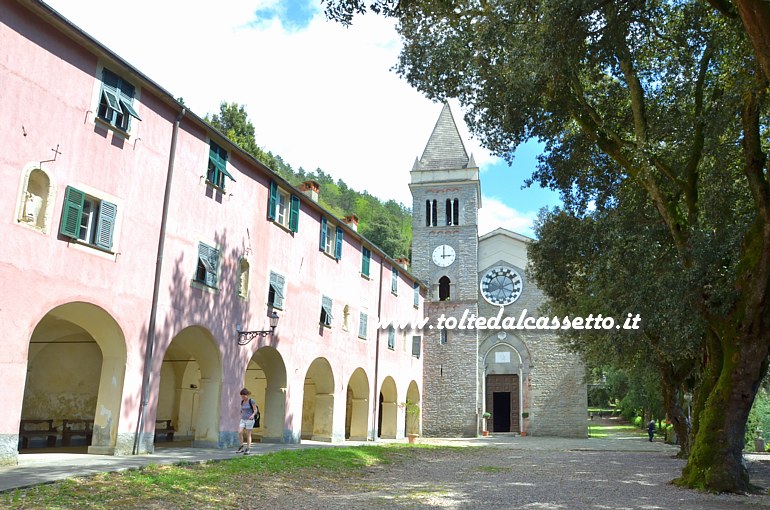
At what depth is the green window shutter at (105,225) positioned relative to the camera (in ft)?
42.8

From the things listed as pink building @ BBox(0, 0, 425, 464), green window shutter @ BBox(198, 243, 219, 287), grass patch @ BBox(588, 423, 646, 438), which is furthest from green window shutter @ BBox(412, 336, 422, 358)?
green window shutter @ BBox(198, 243, 219, 287)

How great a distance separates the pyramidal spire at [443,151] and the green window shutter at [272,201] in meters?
21.8

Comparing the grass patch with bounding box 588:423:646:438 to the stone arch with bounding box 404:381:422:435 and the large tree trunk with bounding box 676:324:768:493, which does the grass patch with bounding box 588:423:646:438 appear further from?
Answer: the large tree trunk with bounding box 676:324:768:493

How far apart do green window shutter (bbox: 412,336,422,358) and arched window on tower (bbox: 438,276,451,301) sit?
3567 mm

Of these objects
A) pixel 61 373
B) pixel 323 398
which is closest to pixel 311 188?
pixel 323 398

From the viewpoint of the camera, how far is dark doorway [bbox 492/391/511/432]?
37719mm

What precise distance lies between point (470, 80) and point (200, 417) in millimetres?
10699

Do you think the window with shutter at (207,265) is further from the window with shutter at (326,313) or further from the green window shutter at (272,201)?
the window with shutter at (326,313)

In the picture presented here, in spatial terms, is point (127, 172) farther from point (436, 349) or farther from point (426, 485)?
point (436, 349)

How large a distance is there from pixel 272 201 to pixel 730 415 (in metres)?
13.1

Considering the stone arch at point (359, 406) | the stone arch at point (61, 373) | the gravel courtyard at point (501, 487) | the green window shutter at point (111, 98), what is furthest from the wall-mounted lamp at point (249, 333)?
the stone arch at point (359, 406)

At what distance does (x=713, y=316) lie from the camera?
12.3 m

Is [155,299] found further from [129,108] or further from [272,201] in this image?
[272,201]

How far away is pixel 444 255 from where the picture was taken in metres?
38.9
